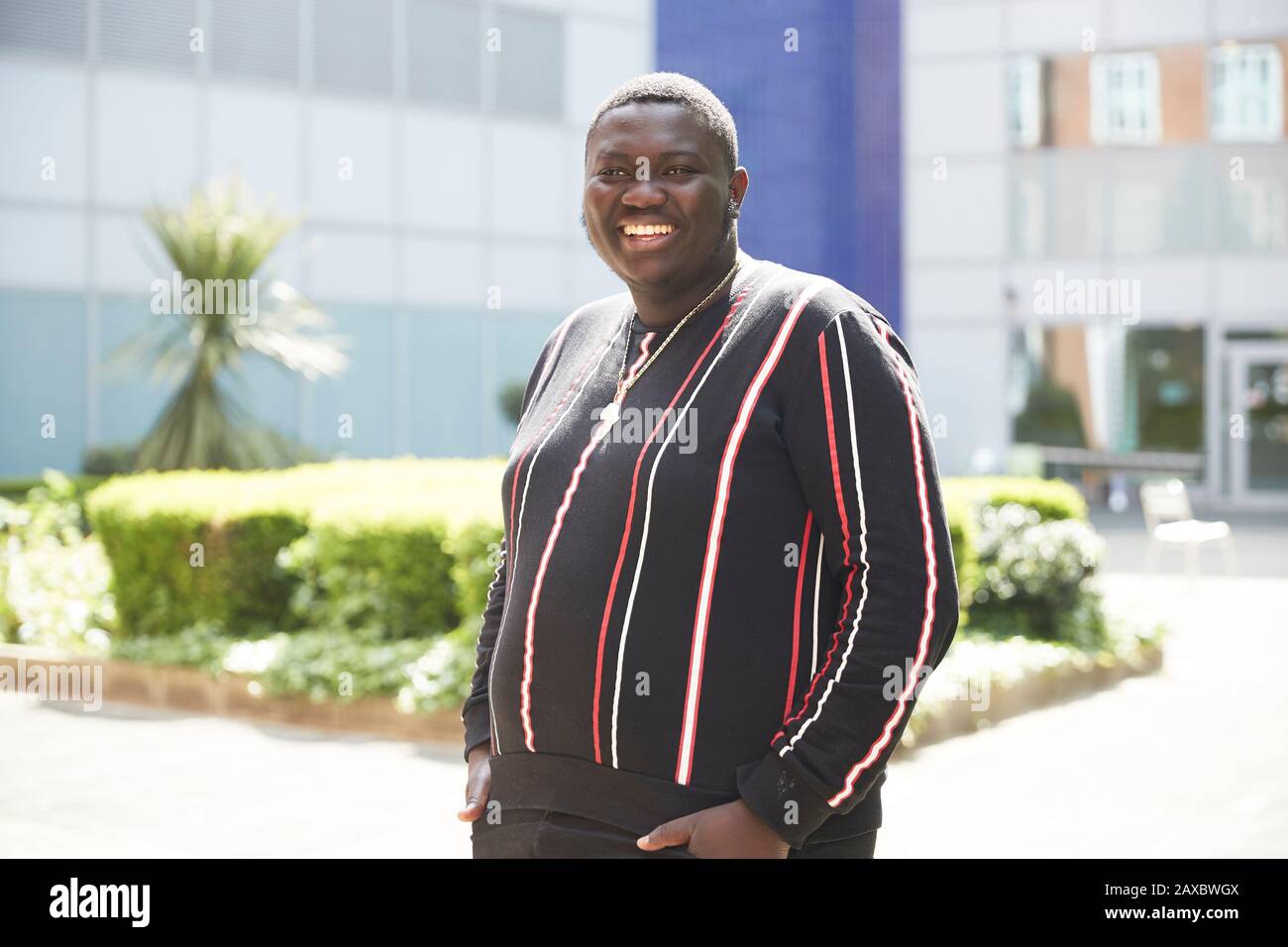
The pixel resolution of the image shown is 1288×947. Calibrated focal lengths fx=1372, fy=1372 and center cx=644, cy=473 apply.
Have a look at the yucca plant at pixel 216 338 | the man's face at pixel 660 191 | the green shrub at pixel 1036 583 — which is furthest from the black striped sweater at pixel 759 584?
the yucca plant at pixel 216 338

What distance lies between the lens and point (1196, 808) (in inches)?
203

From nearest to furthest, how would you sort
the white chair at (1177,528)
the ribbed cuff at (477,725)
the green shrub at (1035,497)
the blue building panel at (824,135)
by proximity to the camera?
the ribbed cuff at (477,725)
the green shrub at (1035,497)
the white chair at (1177,528)
the blue building panel at (824,135)

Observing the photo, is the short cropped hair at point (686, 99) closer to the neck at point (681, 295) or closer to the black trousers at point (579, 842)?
the neck at point (681, 295)

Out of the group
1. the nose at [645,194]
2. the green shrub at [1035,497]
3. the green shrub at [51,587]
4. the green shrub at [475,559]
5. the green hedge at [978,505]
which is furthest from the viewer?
the green shrub at [1035,497]

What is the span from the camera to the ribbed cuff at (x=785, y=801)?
1.86m

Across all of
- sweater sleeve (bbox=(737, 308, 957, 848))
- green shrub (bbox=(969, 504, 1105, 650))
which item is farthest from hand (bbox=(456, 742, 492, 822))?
green shrub (bbox=(969, 504, 1105, 650))

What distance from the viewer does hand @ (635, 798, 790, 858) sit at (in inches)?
74.3

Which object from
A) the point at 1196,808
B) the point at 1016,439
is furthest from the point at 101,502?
the point at 1016,439

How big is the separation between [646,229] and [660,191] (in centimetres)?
6

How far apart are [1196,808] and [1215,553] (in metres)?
10.6

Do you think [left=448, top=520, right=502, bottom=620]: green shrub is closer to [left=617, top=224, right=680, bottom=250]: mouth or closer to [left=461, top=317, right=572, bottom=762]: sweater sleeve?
[left=461, top=317, right=572, bottom=762]: sweater sleeve

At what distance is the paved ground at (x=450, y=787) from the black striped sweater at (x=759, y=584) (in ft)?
9.39

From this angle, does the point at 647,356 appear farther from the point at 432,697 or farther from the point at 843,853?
the point at 432,697

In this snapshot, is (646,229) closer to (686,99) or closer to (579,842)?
(686,99)
